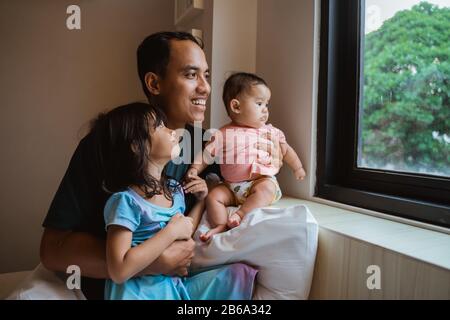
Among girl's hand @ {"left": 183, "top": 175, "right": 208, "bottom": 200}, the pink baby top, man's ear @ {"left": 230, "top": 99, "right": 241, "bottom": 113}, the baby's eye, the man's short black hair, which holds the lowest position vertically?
girl's hand @ {"left": 183, "top": 175, "right": 208, "bottom": 200}

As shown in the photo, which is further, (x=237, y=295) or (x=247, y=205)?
(x=247, y=205)

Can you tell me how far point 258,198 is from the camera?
1092mm

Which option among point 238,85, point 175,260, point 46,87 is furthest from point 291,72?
point 46,87

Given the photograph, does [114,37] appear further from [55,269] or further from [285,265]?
[285,265]

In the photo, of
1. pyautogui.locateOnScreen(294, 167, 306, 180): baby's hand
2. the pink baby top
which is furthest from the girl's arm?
pyautogui.locateOnScreen(294, 167, 306, 180): baby's hand

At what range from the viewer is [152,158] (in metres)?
0.93

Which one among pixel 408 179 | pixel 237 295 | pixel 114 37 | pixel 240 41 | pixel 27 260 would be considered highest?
pixel 114 37

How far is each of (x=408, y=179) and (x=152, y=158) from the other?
767mm

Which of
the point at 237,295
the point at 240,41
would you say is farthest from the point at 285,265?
the point at 240,41

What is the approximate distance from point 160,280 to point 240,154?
1.61 feet

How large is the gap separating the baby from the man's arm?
22 cm

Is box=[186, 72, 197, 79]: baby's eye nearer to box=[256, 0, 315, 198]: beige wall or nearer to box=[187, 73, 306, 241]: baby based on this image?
box=[187, 73, 306, 241]: baby

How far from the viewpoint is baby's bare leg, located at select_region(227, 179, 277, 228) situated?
3.49ft

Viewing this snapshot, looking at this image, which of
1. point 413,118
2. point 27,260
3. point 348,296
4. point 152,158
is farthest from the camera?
point 27,260
